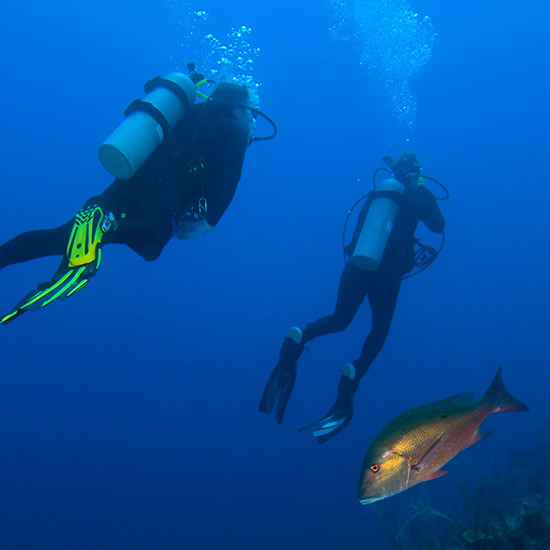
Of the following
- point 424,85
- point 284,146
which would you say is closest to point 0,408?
point 284,146

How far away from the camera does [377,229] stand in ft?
16.9

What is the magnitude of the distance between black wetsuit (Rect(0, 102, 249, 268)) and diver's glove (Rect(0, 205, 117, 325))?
18cm

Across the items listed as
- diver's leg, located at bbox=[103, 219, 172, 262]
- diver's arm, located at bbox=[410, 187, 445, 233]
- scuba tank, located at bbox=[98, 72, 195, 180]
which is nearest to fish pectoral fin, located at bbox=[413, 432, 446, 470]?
diver's leg, located at bbox=[103, 219, 172, 262]

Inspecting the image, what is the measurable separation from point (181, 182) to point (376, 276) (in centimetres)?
294

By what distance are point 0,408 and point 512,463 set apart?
1718 inches

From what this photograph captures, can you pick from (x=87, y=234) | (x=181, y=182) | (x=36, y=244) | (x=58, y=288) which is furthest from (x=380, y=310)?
(x=36, y=244)

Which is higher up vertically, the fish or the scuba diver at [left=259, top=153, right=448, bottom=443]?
the scuba diver at [left=259, top=153, right=448, bottom=443]

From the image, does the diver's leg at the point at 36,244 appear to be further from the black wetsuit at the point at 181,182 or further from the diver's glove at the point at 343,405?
the diver's glove at the point at 343,405

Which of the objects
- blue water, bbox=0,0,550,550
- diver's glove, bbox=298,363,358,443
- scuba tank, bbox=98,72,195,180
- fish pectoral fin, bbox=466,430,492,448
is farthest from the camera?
blue water, bbox=0,0,550,550

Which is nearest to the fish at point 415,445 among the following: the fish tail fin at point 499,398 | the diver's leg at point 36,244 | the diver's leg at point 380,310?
the fish tail fin at point 499,398

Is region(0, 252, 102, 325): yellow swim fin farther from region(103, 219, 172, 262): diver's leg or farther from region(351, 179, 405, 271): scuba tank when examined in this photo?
region(351, 179, 405, 271): scuba tank

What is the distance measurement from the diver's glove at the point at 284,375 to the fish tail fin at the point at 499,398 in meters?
3.23

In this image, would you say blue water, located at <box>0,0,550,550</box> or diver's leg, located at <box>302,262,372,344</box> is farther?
blue water, located at <box>0,0,550,550</box>

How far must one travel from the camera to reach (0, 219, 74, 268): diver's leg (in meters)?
2.94
